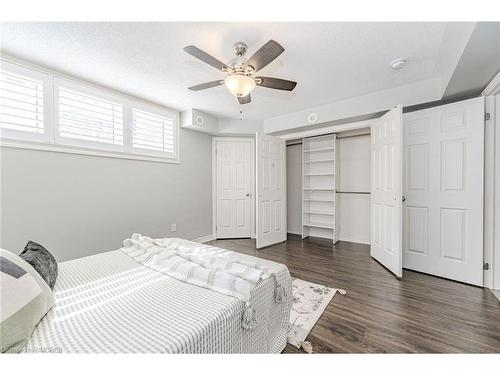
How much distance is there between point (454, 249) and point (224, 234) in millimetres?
3529

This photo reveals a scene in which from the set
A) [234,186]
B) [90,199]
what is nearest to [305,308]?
[90,199]

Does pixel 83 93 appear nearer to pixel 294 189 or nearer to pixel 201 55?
pixel 201 55

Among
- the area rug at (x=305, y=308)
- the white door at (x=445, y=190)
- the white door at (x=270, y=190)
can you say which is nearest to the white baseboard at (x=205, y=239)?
the white door at (x=270, y=190)

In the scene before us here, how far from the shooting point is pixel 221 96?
3.01 metres

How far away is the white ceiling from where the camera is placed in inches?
65.5

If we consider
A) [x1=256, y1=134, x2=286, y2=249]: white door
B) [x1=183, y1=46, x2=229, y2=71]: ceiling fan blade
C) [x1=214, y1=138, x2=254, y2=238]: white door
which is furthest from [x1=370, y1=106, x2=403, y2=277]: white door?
[x1=214, y1=138, x2=254, y2=238]: white door

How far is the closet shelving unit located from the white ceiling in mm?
1520

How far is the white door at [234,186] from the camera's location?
4.29m

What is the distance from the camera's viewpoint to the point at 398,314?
1719 mm

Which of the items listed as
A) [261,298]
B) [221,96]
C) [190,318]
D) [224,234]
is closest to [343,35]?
[221,96]

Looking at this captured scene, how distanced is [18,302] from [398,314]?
2.44 meters

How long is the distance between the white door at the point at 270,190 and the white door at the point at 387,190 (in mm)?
1586
